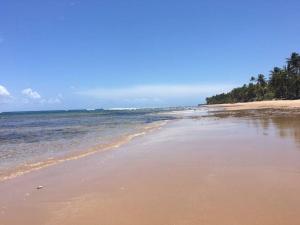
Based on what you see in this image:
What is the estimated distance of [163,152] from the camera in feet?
45.5

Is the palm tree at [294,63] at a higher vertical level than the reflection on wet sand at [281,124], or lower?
higher

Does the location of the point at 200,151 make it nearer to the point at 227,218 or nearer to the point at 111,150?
the point at 111,150

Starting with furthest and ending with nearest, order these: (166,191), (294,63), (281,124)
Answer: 1. (294,63)
2. (281,124)
3. (166,191)

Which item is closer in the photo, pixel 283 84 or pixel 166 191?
pixel 166 191

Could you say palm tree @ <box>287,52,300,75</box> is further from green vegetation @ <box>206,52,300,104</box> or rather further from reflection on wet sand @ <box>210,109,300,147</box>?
reflection on wet sand @ <box>210,109,300,147</box>

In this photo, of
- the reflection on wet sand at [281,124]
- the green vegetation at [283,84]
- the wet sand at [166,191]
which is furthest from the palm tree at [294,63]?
the wet sand at [166,191]

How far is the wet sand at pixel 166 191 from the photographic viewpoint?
614 centimetres

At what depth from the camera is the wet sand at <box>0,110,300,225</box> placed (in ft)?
20.1

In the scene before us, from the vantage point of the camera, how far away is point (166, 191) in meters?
7.74

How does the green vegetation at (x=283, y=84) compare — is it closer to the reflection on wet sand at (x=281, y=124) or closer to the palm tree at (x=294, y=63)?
the palm tree at (x=294, y=63)

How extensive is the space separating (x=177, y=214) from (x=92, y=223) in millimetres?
1388

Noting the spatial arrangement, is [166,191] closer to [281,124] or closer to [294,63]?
[281,124]

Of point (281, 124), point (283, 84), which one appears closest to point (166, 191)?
point (281, 124)

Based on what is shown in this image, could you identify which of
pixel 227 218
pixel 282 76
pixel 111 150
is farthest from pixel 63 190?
pixel 282 76
